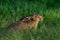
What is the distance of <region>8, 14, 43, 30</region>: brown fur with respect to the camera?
6.98m

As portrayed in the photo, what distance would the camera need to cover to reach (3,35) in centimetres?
654

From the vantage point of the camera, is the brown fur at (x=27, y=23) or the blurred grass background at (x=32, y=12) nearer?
the blurred grass background at (x=32, y=12)

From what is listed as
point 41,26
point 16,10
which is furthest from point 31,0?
point 41,26

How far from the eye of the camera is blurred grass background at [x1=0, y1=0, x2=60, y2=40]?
6.59 metres

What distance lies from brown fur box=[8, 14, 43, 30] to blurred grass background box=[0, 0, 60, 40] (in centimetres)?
15

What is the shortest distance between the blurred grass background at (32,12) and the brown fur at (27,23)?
5.8 inches

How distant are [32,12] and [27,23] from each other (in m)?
1.57

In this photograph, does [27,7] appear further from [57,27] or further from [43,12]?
[57,27]

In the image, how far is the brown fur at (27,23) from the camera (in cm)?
698

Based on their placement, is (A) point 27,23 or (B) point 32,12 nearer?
(A) point 27,23

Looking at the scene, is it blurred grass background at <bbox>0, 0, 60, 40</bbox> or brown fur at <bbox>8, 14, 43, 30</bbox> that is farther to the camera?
brown fur at <bbox>8, 14, 43, 30</bbox>

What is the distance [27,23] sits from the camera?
729 centimetres

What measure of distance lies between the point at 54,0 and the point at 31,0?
32.2 inches

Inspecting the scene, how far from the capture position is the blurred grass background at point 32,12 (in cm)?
659
